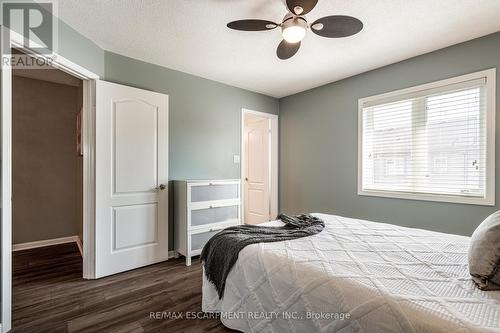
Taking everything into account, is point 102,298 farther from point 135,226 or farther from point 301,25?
point 301,25

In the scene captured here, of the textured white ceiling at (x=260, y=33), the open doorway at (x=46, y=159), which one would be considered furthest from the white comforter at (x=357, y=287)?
the open doorway at (x=46, y=159)

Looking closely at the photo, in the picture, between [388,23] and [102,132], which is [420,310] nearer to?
[388,23]

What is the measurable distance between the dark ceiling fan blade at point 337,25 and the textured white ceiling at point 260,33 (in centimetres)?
28

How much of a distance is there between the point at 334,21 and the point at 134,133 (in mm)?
2278

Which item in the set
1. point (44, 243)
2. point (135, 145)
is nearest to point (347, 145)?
point (135, 145)

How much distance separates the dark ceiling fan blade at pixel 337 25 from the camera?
5.32 feet

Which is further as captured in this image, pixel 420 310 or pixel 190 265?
pixel 190 265

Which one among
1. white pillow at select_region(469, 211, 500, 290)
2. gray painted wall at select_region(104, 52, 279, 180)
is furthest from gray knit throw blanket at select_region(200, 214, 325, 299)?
gray painted wall at select_region(104, 52, 279, 180)

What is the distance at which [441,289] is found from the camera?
100 cm

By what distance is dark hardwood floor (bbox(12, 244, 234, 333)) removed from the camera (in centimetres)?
174

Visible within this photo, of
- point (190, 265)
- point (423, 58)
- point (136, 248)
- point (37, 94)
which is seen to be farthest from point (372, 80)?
point (37, 94)

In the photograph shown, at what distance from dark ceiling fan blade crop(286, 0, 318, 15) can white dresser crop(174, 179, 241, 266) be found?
80.2 inches

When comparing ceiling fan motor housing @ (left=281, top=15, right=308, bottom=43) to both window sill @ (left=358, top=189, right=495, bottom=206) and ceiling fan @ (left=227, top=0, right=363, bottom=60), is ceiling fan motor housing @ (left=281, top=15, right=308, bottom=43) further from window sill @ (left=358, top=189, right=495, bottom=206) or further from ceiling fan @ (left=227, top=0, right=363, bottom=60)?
window sill @ (left=358, top=189, right=495, bottom=206)

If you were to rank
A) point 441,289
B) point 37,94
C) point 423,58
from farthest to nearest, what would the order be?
point 37,94
point 423,58
point 441,289
